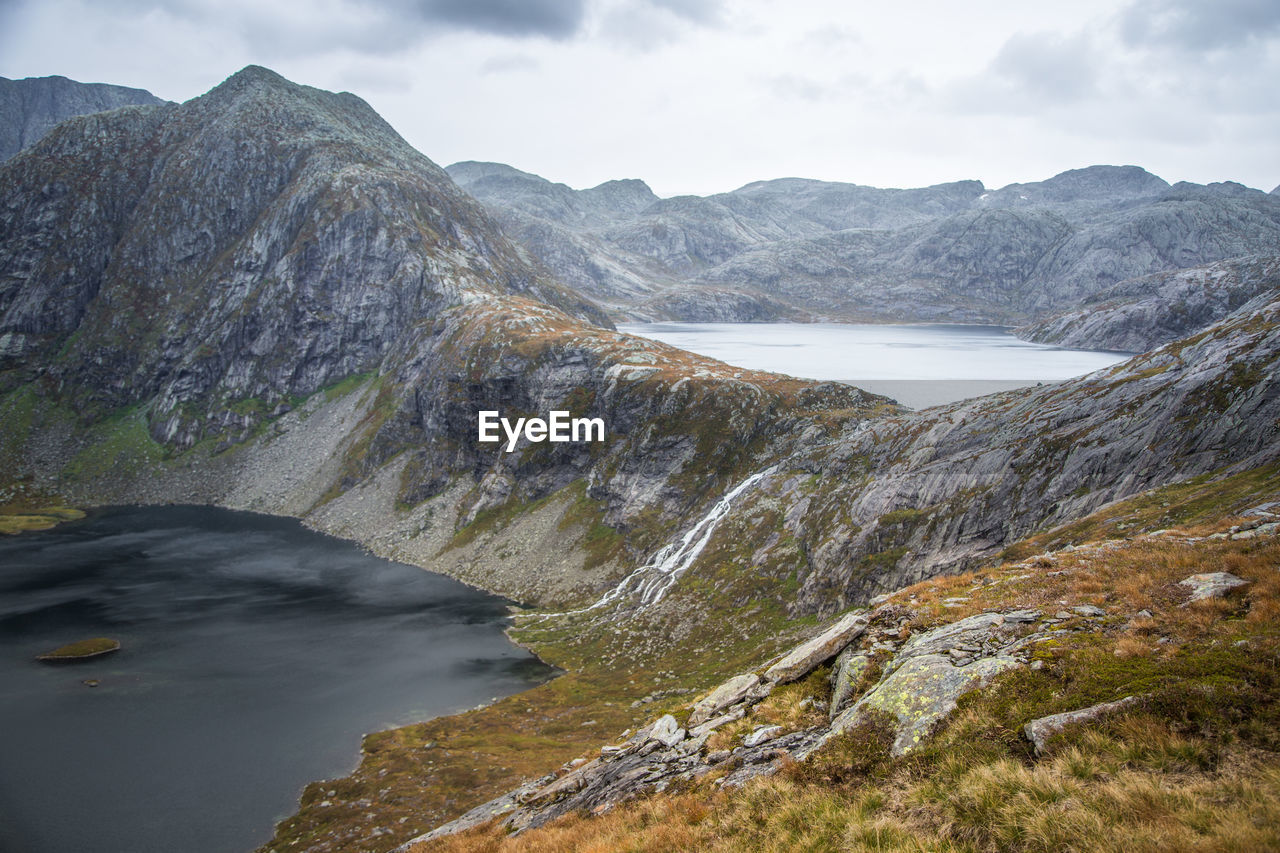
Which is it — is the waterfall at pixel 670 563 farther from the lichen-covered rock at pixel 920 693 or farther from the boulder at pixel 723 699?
the lichen-covered rock at pixel 920 693

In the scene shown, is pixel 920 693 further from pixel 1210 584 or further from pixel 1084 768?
pixel 1210 584

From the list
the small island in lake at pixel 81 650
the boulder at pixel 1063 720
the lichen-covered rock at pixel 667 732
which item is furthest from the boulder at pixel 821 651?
the small island in lake at pixel 81 650

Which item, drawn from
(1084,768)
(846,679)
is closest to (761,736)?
(846,679)

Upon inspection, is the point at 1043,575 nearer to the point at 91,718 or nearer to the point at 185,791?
the point at 185,791

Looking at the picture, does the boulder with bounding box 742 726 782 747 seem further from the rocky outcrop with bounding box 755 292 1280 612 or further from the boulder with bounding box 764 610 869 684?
the rocky outcrop with bounding box 755 292 1280 612

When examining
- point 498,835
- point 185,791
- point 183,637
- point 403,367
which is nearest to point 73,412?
point 403,367

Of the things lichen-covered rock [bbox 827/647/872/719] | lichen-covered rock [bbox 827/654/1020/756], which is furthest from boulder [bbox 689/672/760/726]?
lichen-covered rock [bbox 827/654/1020/756]

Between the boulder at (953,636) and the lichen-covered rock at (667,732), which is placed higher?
the boulder at (953,636)
